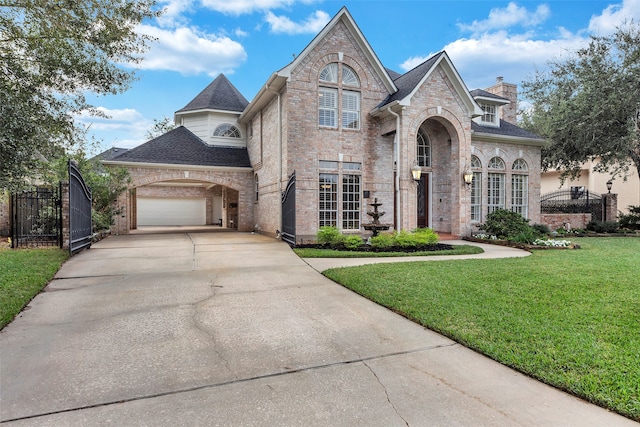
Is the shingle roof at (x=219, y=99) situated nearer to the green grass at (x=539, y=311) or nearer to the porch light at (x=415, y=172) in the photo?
the porch light at (x=415, y=172)

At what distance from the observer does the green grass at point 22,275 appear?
4.58 m

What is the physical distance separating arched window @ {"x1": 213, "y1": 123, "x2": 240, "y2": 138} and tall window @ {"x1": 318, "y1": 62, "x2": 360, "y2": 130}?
7151 millimetres

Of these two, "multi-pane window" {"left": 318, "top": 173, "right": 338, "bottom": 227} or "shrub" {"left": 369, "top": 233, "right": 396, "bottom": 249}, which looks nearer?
"shrub" {"left": 369, "top": 233, "right": 396, "bottom": 249}

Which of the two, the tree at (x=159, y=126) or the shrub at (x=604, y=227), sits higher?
the tree at (x=159, y=126)

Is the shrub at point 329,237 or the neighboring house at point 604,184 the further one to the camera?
the neighboring house at point 604,184

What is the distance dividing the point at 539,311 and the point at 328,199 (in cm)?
901

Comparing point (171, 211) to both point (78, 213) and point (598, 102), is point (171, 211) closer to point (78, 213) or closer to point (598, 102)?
point (78, 213)

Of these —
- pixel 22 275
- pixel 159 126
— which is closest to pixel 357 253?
pixel 22 275

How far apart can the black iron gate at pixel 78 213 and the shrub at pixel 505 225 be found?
13157mm

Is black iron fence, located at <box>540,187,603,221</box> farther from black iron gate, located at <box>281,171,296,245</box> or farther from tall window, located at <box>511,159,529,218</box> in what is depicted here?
black iron gate, located at <box>281,171,296,245</box>

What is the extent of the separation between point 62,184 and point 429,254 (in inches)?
385

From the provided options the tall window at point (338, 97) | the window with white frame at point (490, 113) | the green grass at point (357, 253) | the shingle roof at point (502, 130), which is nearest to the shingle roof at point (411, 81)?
the tall window at point (338, 97)

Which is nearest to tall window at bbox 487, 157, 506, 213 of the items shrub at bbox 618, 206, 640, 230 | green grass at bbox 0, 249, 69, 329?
shrub at bbox 618, 206, 640, 230

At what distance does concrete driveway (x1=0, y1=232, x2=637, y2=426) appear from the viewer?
7.80 feet
